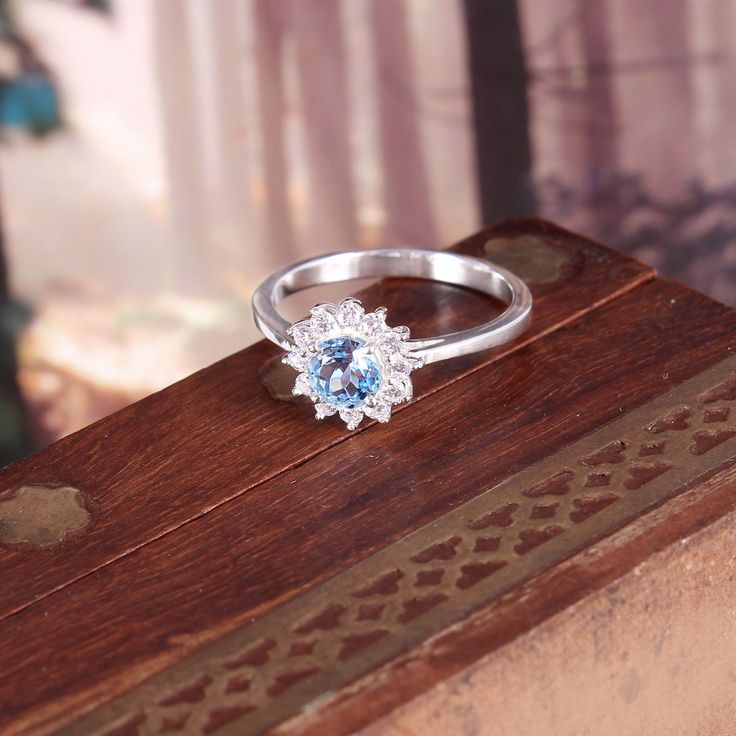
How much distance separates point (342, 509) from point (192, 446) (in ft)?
0.44

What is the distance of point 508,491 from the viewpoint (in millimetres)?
840

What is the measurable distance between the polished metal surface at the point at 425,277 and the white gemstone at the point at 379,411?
49mm

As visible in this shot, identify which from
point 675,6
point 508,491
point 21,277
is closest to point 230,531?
point 508,491

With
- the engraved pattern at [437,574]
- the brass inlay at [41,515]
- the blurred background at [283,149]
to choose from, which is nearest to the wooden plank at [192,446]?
the brass inlay at [41,515]

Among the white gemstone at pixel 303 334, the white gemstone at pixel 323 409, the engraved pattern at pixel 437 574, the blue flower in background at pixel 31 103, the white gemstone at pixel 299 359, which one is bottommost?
the blue flower in background at pixel 31 103

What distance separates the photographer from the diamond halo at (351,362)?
90 cm

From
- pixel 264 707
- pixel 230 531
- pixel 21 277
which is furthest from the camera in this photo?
pixel 21 277

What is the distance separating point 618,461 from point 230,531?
262 millimetres

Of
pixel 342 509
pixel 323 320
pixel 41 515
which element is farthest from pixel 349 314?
pixel 41 515

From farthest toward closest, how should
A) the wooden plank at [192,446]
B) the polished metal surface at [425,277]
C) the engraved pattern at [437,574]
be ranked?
the polished metal surface at [425,277]
the wooden plank at [192,446]
the engraved pattern at [437,574]

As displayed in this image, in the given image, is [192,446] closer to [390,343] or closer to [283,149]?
[390,343]

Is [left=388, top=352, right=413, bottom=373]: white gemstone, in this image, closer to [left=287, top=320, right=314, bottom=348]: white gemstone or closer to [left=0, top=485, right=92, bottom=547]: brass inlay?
[left=287, top=320, right=314, bottom=348]: white gemstone

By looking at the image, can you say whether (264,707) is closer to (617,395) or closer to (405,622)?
(405,622)

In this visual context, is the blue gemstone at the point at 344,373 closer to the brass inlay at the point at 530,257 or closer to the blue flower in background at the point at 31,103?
the brass inlay at the point at 530,257
